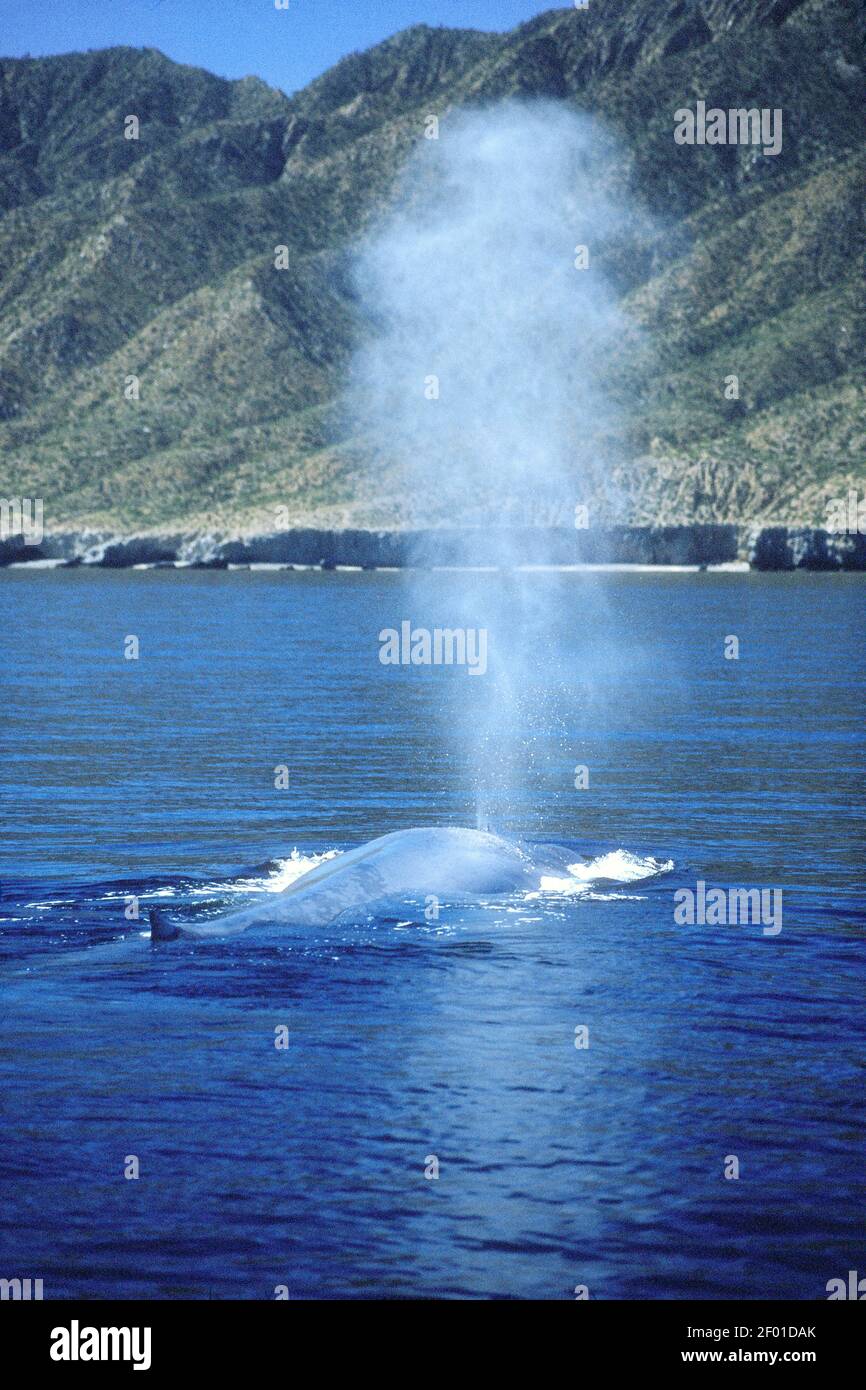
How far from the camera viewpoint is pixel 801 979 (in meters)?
20.2

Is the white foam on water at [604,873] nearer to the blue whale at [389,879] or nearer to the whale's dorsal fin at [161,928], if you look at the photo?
the blue whale at [389,879]

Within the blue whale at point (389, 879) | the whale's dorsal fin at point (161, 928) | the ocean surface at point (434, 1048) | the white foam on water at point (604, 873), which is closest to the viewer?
the ocean surface at point (434, 1048)

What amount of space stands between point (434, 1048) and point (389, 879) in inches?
262

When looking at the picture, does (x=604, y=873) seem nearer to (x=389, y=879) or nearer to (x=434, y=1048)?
(x=389, y=879)

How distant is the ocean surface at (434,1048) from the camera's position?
13141 mm

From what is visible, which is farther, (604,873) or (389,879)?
(604,873)

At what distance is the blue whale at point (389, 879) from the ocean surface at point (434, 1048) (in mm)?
457

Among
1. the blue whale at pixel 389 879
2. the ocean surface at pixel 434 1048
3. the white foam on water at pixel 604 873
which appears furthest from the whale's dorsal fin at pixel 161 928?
the white foam on water at pixel 604 873

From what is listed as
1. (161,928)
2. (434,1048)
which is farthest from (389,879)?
(434,1048)

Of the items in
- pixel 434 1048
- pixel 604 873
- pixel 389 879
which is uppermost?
pixel 389 879

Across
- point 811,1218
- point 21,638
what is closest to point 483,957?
point 811,1218

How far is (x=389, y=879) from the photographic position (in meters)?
24.1

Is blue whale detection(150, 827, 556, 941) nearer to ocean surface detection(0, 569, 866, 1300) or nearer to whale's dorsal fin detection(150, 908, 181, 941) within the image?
whale's dorsal fin detection(150, 908, 181, 941)

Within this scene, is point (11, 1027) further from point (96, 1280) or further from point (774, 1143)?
point (774, 1143)
